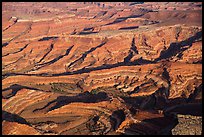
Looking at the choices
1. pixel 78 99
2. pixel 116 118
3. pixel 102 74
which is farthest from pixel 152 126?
pixel 102 74

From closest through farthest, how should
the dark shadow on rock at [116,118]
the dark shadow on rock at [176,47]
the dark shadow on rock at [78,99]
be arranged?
the dark shadow on rock at [116,118] → the dark shadow on rock at [78,99] → the dark shadow on rock at [176,47]

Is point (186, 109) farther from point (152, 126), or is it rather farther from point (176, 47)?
point (176, 47)

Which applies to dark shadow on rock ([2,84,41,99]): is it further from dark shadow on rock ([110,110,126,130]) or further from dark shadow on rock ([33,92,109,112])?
dark shadow on rock ([110,110,126,130])

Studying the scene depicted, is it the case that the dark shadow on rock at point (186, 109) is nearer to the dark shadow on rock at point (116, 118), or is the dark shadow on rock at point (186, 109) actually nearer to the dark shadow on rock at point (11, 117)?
the dark shadow on rock at point (116, 118)

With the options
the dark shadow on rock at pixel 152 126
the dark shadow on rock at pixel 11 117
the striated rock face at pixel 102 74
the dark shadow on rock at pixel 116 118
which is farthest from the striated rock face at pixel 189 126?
the dark shadow on rock at pixel 11 117

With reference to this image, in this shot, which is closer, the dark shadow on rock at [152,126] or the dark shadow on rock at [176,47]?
the dark shadow on rock at [152,126]

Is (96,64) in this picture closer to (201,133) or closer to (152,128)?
(152,128)

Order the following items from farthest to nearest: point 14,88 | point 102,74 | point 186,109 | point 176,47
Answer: point 176,47, point 102,74, point 14,88, point 186,109

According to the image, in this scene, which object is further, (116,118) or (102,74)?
(102,74)

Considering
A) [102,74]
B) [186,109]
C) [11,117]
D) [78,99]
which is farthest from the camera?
[102,74]
